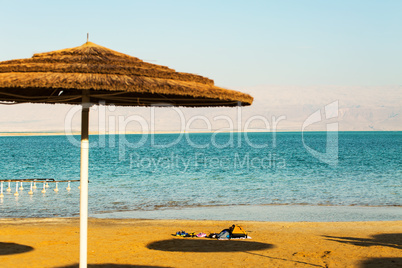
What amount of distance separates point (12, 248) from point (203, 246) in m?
4.66

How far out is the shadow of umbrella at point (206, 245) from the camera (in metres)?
11.0

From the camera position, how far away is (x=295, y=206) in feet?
74.5

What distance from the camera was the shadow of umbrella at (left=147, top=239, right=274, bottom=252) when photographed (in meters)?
11.0

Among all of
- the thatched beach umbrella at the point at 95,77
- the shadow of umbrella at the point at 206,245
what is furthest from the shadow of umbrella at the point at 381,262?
the thatched beach umbrella at the point at 95,77

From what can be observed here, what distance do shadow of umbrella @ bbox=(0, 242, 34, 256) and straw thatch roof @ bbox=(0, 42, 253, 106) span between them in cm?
638

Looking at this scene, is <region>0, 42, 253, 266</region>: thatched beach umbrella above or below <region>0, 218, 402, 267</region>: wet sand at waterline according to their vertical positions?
above

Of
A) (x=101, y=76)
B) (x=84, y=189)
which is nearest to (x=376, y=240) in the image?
(x=84, y=189)

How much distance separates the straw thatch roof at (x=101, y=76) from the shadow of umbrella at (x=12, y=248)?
6.38 m

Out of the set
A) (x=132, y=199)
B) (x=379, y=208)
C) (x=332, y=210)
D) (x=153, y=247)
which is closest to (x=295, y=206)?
(x=332, y=210)

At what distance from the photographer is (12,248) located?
36.6 feet

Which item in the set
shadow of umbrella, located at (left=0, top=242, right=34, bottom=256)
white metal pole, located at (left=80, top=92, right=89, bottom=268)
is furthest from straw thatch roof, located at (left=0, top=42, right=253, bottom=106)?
shadow of umbrella, located at (left=0, top=242, right=34, bottom=256)

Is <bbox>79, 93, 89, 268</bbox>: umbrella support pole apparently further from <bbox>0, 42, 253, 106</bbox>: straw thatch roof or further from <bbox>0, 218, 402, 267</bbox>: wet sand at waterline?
<bbox>0, 218, 402, 267</bbox>: wet sand at waterline

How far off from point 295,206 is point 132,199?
8.76 metres

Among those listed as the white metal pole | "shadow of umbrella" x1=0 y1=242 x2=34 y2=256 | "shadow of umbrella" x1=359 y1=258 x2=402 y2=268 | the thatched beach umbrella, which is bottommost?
"shadow of umbrella" x1=0 y1=242 x2=34 y2=256
